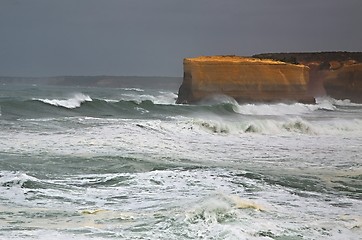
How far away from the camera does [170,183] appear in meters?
10.7

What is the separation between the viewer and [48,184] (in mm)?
10148

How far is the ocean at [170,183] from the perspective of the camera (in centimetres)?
741

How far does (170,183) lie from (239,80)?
107ft

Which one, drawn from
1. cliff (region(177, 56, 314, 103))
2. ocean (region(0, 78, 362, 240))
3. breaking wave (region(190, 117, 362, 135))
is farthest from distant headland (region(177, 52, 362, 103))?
ocean (region(0, 78, 362, 240))

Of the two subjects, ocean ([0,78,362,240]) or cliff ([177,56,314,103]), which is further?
cliff ([177,56,314,103])

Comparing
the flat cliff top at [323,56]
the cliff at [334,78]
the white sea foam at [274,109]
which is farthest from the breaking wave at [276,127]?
the flat cliff top at [323,56]

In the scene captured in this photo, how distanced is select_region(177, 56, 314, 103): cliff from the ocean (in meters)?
18.5

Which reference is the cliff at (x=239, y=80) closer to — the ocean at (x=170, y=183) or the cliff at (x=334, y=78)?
the cliff at (x=334, y=78)

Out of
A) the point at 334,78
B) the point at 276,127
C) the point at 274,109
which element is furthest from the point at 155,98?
the point at 276,127

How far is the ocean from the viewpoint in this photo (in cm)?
741

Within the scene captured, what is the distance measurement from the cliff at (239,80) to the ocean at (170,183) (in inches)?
729

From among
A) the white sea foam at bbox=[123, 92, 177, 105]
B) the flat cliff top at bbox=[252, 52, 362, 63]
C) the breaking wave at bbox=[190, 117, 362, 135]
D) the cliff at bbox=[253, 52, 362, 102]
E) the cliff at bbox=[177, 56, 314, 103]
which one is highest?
the flat cliff top at bbox=[252, 52, 362, 63]

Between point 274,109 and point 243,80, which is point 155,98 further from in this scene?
point 274,109

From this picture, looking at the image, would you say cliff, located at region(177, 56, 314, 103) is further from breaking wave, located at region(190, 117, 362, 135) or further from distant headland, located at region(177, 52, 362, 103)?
breaking wave, located at region(190, 117, 362, 135)
